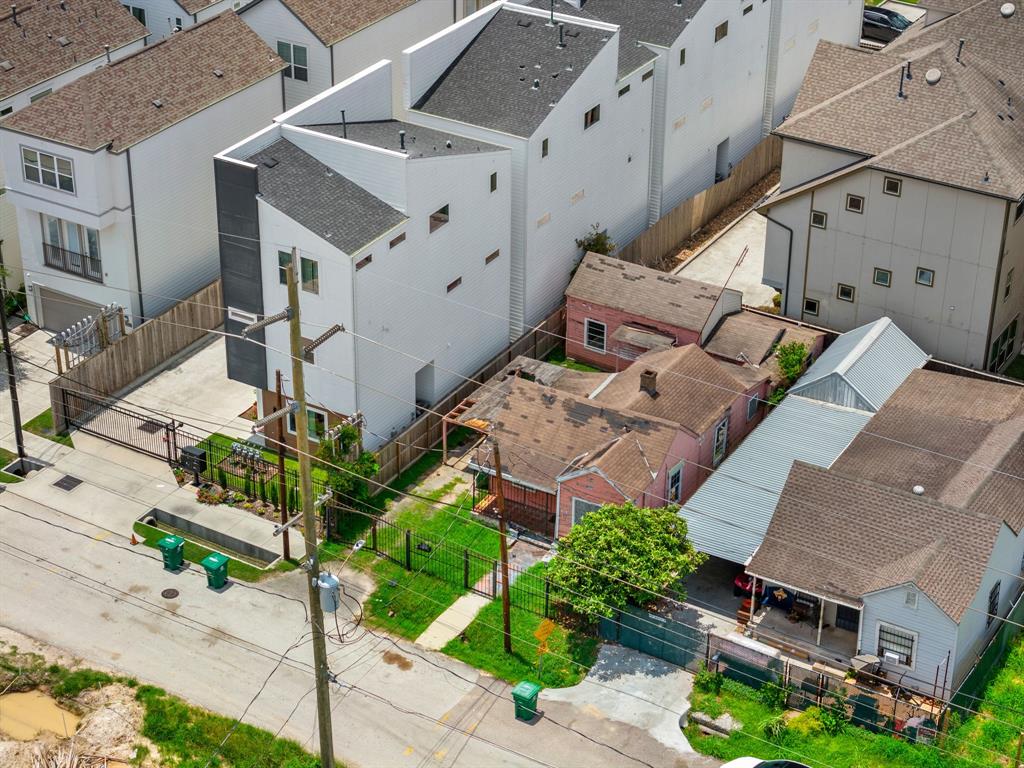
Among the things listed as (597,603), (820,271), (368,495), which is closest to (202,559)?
(368,495)

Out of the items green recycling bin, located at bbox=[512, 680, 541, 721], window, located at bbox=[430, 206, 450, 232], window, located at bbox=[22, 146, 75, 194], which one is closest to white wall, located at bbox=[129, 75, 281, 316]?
window, located at bbox=[22, 146, 75, 194]

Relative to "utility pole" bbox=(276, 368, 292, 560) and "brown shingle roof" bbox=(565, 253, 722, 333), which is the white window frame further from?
"utility pole" bbox=(276, 368, 292, 560)

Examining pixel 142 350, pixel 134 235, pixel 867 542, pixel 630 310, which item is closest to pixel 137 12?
pixel 134 235

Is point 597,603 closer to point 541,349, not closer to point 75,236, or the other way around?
point 541,349

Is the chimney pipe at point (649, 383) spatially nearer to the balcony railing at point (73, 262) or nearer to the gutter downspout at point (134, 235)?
the gutter downspout at point (134, 235)

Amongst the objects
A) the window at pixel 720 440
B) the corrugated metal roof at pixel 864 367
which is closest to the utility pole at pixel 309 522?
the window at pixel 720 440

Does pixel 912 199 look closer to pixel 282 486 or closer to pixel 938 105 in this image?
pixel 938 105
